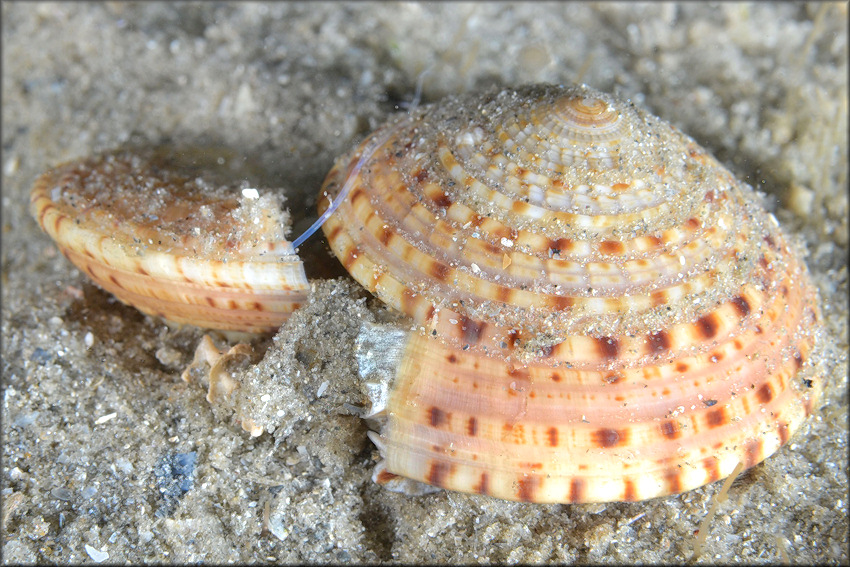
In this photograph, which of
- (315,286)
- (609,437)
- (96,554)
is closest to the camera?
(609,437)

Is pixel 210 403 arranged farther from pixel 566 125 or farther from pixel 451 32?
pixel 451 32

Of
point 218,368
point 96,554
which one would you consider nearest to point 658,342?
point 218,368

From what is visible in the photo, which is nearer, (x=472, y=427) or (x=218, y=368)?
(x=472, y=427)

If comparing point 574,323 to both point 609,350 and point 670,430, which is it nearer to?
point 609,350

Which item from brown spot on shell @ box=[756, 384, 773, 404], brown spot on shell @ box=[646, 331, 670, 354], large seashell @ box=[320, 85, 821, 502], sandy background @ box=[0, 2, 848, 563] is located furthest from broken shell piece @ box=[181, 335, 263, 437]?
brown spot on shell @ box=[756, 384, 773, 404]

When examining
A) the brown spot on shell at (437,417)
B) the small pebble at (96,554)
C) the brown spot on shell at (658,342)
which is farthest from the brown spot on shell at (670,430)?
the small pebble at (96,554)

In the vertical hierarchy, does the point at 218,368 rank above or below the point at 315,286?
below

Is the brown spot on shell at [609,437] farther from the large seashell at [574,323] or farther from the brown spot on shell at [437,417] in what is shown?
the brown spot on shell at [437,417]

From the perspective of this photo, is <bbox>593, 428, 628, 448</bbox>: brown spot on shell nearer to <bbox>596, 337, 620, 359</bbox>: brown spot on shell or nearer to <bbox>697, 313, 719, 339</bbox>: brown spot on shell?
<bbox>596, 337, 620, 359</bbox>: brown spot on shell
